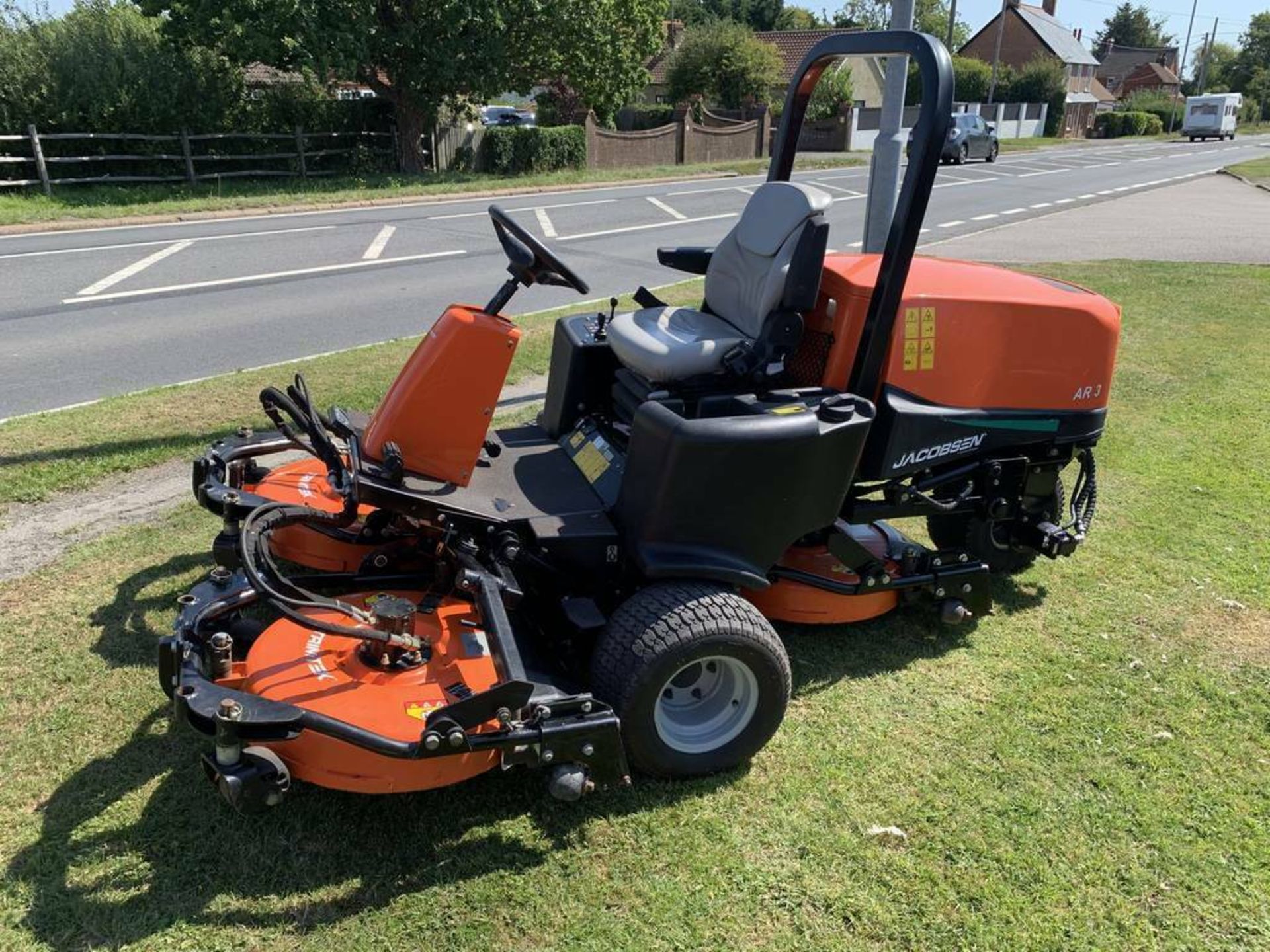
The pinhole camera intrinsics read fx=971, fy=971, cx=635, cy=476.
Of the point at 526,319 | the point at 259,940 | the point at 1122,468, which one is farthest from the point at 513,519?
the point at 526,319

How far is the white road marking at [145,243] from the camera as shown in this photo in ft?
36.0

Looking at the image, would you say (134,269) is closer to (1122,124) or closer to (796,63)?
(796,63)

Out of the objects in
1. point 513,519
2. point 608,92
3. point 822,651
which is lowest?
point 822,651

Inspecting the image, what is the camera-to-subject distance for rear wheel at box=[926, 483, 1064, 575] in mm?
3894

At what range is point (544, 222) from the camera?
14469 millimetres

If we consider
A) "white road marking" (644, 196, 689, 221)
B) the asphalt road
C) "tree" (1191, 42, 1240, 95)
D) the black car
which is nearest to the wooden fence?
the asphalt road

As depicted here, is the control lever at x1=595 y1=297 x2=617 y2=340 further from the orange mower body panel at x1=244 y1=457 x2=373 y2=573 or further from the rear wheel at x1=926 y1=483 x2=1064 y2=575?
the rear wheel at x1=926 y1=483 x2=1064 y2=575

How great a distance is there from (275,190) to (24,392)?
12.5 metres

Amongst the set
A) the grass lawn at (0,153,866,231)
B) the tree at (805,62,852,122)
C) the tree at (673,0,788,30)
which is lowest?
the grass lawn at (0,153,866,231)

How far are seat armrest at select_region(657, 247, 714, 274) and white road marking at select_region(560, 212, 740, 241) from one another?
8584 millimetres

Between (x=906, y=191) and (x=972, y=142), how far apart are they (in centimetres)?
2957

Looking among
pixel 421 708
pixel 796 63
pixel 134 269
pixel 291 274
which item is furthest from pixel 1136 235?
pixel 796 63

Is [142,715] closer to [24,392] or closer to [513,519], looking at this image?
[513,519]

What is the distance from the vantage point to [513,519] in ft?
9.96
